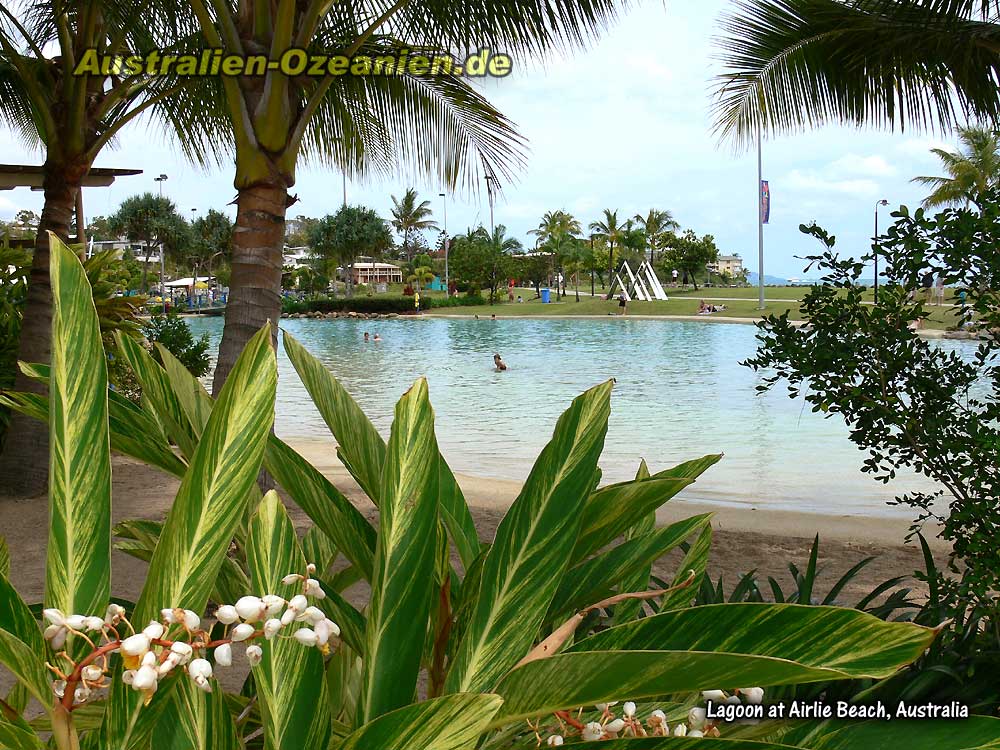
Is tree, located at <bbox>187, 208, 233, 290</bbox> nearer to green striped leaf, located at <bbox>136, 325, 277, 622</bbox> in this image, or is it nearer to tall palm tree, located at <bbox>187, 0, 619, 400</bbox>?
tall palm tree, located at <bbox>187, 0, 619, 400</bbox>

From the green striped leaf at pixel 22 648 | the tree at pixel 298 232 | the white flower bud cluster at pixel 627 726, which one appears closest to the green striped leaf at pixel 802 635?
the white flower bud cluster at pixel 627 726

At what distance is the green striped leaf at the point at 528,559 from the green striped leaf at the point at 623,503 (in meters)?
0.10

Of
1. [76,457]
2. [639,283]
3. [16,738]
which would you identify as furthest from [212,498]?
[639,283]

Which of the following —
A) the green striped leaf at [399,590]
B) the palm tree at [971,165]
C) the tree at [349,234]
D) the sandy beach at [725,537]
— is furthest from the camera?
the tree at [349,234]

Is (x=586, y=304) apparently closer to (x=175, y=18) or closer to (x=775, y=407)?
(x=775, y=407)

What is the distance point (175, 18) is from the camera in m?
6.65

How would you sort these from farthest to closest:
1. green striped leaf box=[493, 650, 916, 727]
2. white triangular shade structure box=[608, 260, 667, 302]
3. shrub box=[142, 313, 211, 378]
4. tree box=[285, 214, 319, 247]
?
tree box=[285, 214, 319, 247]
white triangular shade structure box=[608, 260, 667, 302]
shrub box=[142, 313, 211, 378]
green striped leaf box=[493, 650, 916, 727]

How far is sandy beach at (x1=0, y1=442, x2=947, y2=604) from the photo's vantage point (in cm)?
442

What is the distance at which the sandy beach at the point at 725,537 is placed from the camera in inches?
174

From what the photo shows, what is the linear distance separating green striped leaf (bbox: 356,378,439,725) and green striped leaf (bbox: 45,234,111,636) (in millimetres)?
273

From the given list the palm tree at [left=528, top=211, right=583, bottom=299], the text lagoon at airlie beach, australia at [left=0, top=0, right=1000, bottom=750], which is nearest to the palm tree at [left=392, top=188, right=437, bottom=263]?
the palm tree at [left=528, top=211, right=583, bottom=299]

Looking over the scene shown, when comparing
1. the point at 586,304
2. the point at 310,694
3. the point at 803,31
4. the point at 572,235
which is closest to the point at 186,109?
the point at 803,31

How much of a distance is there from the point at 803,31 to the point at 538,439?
6.07 m

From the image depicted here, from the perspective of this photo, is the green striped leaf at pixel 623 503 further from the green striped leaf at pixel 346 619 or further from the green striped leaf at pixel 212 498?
the green striped leaf at pixel 212 498
